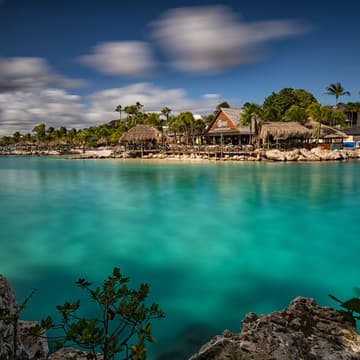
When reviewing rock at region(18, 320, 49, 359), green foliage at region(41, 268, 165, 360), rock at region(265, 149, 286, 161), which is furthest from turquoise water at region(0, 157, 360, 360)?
rock at region(265, 149, 286, 161)

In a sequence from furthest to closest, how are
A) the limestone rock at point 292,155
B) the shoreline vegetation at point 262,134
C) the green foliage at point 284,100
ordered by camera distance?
the green foliage at point 284,100 → the shoreline vegetation at point 262,134 → the limestone rock at point 292,155

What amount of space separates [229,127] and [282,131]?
569cm

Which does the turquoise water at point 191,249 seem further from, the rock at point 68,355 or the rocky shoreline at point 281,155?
the rocky shoreline at point 281,155

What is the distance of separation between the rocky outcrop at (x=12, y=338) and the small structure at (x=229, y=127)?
2937cm

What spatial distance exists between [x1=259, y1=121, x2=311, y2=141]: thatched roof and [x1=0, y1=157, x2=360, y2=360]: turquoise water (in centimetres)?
1666

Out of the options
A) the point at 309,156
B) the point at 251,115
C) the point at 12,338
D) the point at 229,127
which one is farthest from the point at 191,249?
the point at 229,127

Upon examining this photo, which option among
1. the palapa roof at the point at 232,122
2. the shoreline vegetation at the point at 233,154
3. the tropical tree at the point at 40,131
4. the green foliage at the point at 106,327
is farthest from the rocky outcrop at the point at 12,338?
the tropical tree at the point at 40,131

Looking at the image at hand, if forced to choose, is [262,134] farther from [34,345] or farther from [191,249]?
[34,345]

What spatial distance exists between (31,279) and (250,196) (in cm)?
872

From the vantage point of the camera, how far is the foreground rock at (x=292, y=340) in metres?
1.88

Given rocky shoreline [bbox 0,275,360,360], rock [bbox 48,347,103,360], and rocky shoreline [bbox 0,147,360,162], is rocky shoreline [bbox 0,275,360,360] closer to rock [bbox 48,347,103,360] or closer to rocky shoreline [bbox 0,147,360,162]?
rock [bbox 48,347,103,360]

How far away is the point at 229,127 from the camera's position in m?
32.2

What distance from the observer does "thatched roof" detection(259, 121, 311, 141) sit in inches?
1128

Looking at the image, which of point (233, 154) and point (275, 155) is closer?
point (275, 155)
